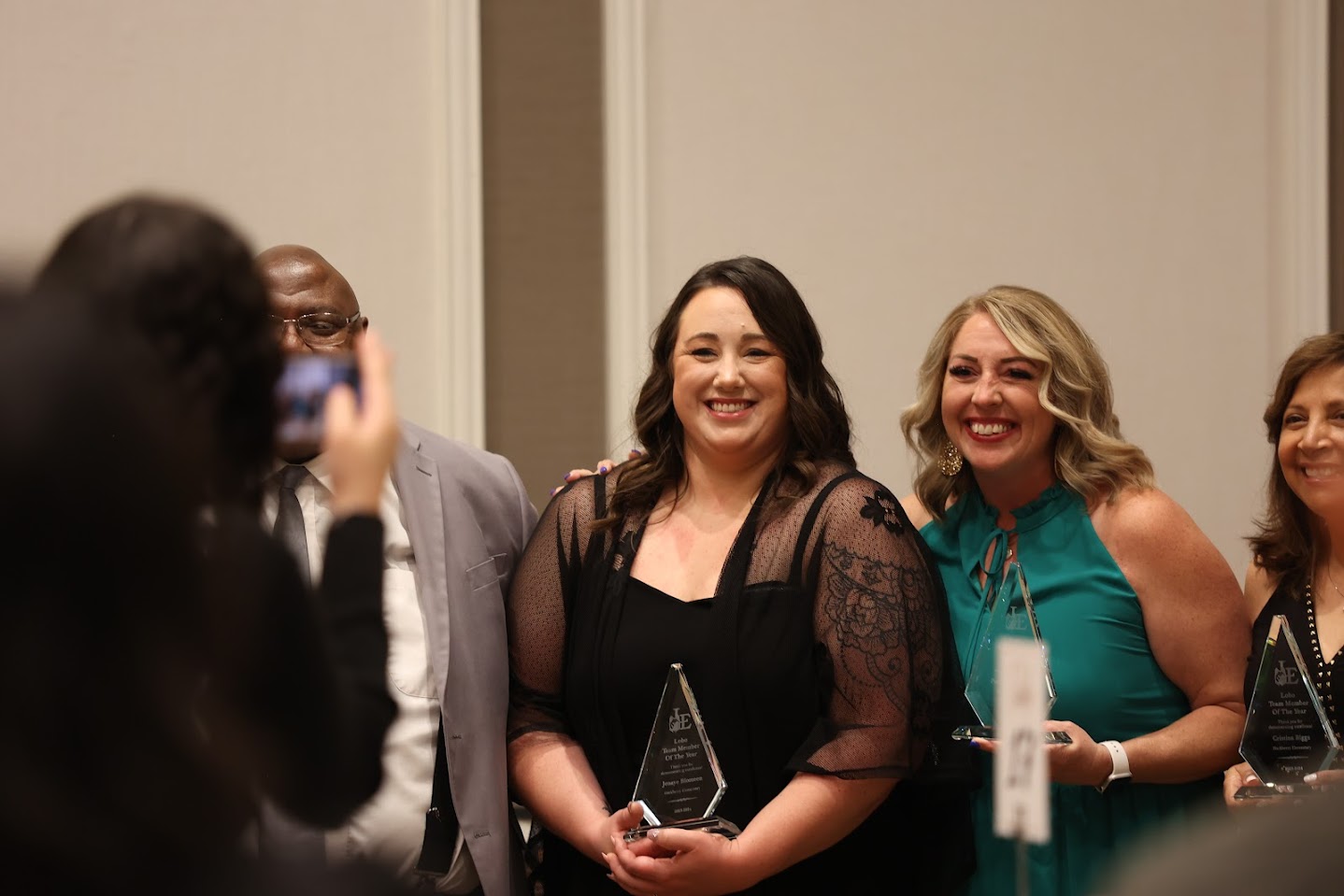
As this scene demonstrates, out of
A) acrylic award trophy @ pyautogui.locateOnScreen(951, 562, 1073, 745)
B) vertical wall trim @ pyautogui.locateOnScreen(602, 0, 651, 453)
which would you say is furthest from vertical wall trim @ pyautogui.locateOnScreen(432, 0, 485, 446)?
acrylic award trophy @ pyautogui.locateOnScreen(951, 562, 1073, 745)

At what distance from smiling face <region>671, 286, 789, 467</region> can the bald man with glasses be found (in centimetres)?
43

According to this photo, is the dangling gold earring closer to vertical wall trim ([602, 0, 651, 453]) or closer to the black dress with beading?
the black dress with beading

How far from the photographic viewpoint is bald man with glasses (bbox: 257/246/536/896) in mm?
2477

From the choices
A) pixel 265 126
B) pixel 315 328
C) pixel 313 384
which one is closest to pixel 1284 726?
pixel 313 384

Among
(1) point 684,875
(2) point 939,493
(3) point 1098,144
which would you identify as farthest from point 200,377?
(3) point 1098,144

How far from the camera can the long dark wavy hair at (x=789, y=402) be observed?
8.71 ft

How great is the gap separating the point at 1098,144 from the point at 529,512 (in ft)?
7.72

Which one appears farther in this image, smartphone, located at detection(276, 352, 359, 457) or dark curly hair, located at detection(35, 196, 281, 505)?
smartphone, located at detection(276, 352, 359, 457)

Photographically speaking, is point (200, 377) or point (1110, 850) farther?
point (1110, 850)

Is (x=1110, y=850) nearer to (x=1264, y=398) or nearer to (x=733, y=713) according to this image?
(x=733, y=713)

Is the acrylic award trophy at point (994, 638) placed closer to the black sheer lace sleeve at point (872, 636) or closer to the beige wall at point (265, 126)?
the black sheer lace sleeve at point (872, 636)

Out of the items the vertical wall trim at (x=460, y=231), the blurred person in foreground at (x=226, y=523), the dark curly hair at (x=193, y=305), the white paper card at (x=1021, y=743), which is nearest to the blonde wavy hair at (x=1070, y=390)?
the white paper card at (x=1021, y=743)

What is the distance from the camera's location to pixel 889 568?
2.49 metres

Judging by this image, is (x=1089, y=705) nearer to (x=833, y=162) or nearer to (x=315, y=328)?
(x=315, y=328)
